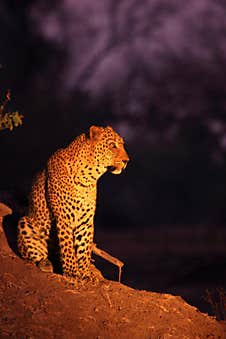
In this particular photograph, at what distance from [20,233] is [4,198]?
10.5 feet

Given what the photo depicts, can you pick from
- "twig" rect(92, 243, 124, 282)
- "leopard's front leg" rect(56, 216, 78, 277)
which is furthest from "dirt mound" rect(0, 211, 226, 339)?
"twig" rect(92, 243, 124, 282)

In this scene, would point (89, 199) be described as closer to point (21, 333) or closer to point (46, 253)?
point (46, 253)

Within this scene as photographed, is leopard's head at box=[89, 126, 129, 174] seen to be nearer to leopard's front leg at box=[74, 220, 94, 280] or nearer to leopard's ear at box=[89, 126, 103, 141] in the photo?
leopard's ear at box=[89, 126, 103, 141]

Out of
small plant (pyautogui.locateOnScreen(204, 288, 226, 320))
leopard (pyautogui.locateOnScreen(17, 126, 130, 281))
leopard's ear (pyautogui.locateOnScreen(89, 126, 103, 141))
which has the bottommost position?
small plant (pyautogui.locateOnScreen(204, 288, 226, 320))

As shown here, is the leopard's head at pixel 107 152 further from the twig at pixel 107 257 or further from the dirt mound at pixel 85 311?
the twig at pixel 107 257

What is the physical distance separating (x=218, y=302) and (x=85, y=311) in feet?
11.3

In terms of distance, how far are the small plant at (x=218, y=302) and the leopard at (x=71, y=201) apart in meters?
2.41

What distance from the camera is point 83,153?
873 centimetres

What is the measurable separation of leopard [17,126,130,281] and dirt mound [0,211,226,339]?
36 cm

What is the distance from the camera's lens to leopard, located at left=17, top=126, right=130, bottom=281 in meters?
8.56

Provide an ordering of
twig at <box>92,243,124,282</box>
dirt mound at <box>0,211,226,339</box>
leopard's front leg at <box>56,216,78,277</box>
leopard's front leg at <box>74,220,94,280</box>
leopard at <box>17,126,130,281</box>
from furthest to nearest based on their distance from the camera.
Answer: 1. twig at <box>92,243,124,282</box>
2. leopard's front leg at <box>74,220,94,280</box>
3. leopard at <box>17,126,130,281</box>
4. leopard's front leg at <box>56,216,78,277</box>
5. dirt mound at <box>0,211,226,339</box>

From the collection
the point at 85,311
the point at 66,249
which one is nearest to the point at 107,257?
the point at 66,249

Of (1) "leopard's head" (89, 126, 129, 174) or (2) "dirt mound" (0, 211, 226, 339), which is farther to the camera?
(1) "leopard's head" (89, 126, 129, 174)

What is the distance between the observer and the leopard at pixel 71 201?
28.1 ft
